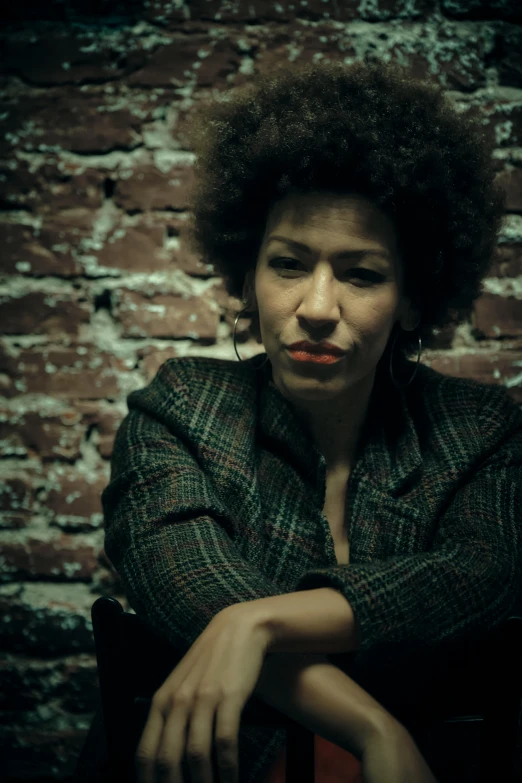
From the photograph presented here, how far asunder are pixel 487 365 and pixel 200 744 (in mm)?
846

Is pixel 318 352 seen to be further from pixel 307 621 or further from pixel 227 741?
pixel 227 741

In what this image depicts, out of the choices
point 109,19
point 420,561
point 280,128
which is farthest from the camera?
point 109,19

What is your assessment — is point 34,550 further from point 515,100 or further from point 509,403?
point 515,100

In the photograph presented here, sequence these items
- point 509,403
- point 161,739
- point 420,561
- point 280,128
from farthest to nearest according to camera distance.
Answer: point 509,403, point 280,128, point 420,561, point 161,739

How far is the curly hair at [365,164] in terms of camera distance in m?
0.76

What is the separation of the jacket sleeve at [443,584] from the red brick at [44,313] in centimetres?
67

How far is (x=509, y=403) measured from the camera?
2.94 feet

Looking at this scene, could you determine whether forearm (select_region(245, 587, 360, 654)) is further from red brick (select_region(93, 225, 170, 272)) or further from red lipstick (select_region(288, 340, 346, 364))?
red brick (select_region(93, 225, 170, 272))

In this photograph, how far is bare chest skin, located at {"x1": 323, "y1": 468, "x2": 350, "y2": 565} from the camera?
85cm

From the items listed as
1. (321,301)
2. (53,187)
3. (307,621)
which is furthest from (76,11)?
(307,621)

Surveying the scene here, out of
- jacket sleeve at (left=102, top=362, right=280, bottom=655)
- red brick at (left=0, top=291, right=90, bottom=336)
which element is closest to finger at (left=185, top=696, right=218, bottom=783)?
jacket sleeve at (left=102, top=362, right=280, bottom=655)

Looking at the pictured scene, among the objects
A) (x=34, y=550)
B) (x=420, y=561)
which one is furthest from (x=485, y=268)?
(x=34, y=550)

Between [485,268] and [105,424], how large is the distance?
0.72 meters

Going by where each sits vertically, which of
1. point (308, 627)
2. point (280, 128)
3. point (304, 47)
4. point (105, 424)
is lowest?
point (105, 424)
